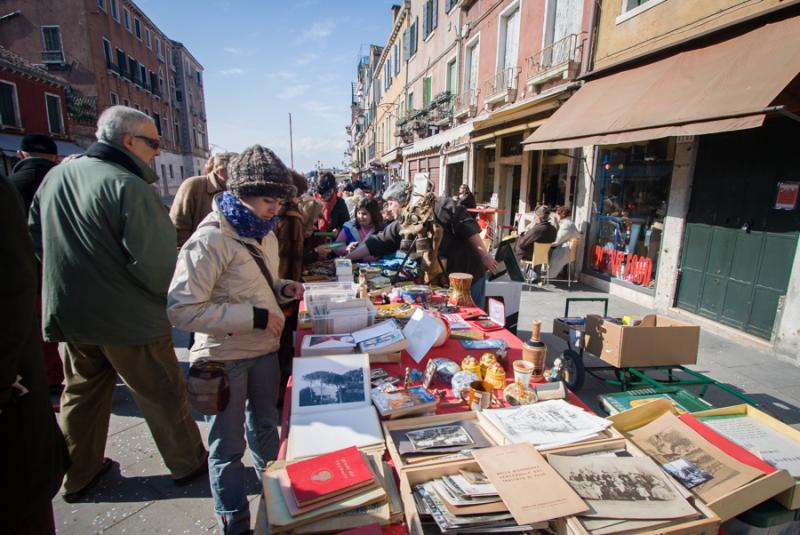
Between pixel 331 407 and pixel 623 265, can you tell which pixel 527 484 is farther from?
pixel 623 265

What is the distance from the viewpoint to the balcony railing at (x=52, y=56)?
2052 cm

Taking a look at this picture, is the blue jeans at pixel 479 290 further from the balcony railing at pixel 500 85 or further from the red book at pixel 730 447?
the balcony railing at pixel 500 85

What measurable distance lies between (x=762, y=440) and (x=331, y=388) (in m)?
1.91

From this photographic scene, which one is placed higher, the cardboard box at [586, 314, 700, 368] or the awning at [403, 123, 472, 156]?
the awning at [403, 123, 472, 156]

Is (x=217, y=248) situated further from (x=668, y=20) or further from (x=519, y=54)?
(x=519, y=54)

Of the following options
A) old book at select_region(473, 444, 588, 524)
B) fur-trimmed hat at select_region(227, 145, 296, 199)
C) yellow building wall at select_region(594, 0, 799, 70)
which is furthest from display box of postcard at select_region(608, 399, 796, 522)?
yellow building wall at select_region(594, 0, 799, 70)

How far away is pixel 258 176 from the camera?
5.97ft

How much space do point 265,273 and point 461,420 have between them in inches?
46.9

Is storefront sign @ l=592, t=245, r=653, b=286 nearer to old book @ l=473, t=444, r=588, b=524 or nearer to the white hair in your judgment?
old book @ l=473, t=444, r=588, b=524

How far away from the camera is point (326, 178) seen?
15.9 feet

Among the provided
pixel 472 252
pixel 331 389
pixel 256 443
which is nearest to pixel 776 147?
pixel 472 252

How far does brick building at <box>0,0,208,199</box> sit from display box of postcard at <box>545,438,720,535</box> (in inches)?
989

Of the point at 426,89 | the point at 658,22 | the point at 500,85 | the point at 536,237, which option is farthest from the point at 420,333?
the point at 426,89

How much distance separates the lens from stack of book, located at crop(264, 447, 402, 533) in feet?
3.56
